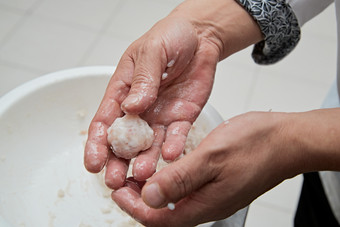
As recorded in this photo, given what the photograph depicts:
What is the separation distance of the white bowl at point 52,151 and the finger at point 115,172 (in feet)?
0.62

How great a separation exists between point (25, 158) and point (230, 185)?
531mm

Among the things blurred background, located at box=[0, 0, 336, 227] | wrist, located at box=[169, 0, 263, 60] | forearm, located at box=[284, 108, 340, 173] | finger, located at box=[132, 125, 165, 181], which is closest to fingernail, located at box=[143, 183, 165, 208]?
finger, located at box=[132, 125, 165, 181]

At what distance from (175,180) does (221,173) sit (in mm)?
79

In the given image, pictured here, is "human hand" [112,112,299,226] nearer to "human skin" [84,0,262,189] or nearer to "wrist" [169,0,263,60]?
"human skin" [84,0,262,189]

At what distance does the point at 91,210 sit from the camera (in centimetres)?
79

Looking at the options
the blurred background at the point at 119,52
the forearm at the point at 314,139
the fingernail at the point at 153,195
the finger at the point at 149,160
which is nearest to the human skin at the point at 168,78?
the finger at the point at 149,160

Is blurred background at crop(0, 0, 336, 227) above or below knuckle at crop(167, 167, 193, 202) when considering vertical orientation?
above

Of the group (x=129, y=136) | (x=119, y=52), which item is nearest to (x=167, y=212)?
(x=129, y=136)

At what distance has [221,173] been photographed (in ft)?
1.77

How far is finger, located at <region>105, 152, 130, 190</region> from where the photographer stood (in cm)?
61

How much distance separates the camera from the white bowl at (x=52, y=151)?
2.52ft

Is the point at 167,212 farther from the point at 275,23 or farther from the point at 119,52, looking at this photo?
the point at 119,52

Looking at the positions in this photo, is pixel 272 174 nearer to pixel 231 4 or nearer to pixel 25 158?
pixel 231 4

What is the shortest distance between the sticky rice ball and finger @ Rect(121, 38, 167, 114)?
4 centimetres
